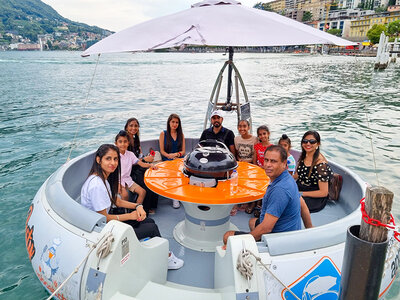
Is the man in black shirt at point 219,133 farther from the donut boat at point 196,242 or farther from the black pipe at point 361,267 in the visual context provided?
the black pipe at point 361,267

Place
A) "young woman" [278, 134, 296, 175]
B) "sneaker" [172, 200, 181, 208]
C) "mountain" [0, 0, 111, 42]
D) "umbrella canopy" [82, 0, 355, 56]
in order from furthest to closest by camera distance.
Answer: "mountain" [0, 0, 111, 42], "sneaker" [172, 200, 181, 208], "young woman" [278, 134, 296, 175], "umbrella canopy" [82, 0, 355, 56]

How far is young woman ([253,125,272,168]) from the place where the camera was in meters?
4.17

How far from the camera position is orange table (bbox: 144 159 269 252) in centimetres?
284

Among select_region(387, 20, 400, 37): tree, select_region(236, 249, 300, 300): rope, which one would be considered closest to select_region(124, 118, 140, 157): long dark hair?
select_region(236, 249, 300, 300): rope

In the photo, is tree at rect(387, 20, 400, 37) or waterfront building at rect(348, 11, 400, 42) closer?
tree at rect(387, 20, 400, 37)

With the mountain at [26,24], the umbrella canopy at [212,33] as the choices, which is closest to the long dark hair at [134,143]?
the umbrella canopy at [212,33]

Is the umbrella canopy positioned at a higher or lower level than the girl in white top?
higher

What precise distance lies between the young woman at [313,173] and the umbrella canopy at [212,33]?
112 cm

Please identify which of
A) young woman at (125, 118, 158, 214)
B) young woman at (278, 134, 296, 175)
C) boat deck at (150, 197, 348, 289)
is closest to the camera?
boat deck at (150, 197, 348, 289)

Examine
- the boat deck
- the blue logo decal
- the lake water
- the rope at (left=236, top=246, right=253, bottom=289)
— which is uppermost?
the rope at (left=236, top=246, right=253, bottom=289)

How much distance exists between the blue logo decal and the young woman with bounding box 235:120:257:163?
234 cm

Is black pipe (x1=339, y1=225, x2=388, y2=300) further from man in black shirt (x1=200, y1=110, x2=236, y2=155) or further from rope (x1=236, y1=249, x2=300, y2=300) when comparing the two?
man in black shirt (x1=200, y1=110, x2=236, y2=155)

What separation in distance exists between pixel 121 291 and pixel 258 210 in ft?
7.09

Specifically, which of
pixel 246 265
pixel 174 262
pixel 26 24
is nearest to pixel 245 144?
pixel 174 262
